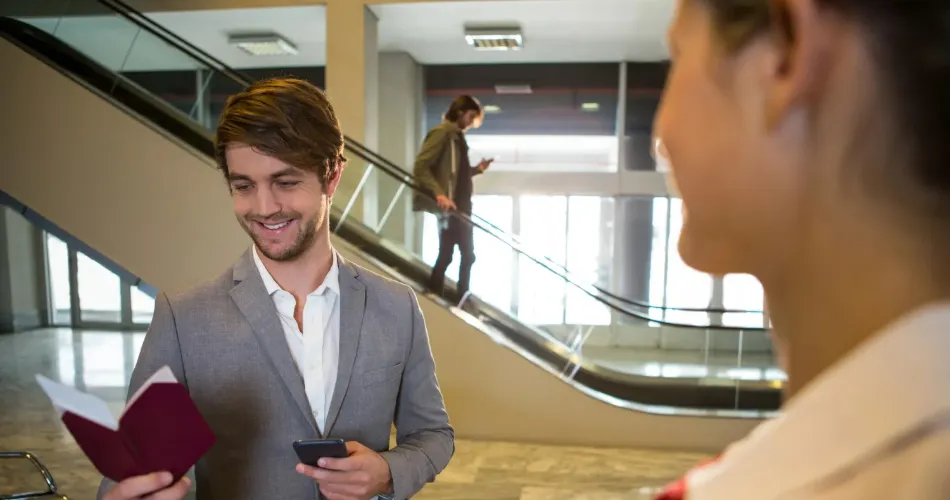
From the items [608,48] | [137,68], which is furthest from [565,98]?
[137,68]

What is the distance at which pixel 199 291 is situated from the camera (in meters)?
1.44

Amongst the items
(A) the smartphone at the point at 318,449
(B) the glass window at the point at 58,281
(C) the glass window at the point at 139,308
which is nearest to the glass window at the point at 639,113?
(A) the smartphone at the point at 318,449

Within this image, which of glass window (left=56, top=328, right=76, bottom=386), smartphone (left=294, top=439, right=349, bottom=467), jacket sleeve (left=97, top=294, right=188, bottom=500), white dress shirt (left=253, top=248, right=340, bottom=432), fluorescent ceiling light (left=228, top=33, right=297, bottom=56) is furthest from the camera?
fluorescent ceiling light (left=228, top=33, right=297, bottom=56)

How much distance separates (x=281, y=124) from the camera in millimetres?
1379

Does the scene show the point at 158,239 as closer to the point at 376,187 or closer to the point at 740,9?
the point at 376,187

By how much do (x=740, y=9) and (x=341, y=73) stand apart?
6.10 metres

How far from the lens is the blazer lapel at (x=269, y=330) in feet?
4.51

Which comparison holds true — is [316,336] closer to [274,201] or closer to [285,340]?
[285,340]

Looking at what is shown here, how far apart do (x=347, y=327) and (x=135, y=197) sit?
4.80 metres

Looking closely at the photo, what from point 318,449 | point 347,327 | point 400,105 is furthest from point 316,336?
point 400,105

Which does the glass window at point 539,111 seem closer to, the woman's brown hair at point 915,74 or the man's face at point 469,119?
the man's face at point 469,119

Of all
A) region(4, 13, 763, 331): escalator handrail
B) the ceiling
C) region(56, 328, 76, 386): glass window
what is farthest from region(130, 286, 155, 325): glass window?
region(4, 13, 763, 331): escalator handrail

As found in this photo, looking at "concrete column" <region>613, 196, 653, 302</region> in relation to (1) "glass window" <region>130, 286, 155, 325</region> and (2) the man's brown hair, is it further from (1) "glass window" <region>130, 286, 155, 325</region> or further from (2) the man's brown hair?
(1) "glass window" <region>130, 286, 155, 325</region>

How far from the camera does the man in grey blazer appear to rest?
1373mm
